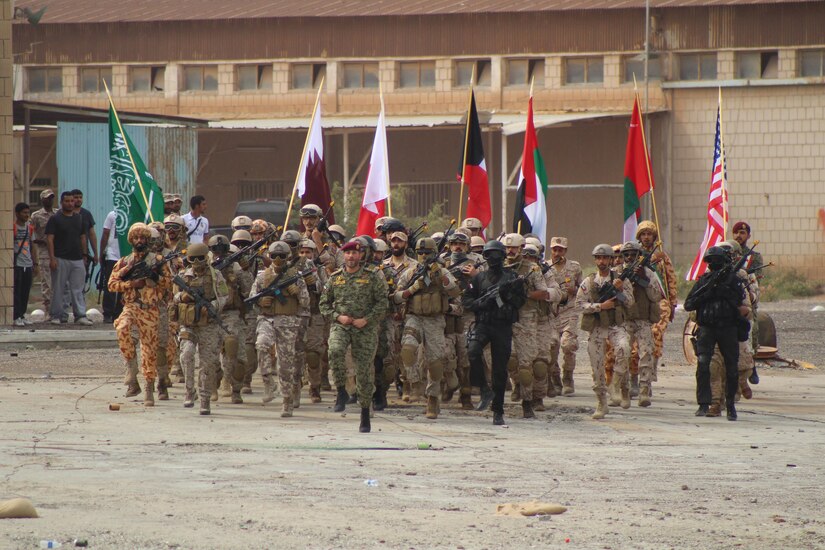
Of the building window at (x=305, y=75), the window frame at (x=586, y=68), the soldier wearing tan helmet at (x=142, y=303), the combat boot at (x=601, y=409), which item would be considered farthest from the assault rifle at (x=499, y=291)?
the building window at (x=305, y=75)

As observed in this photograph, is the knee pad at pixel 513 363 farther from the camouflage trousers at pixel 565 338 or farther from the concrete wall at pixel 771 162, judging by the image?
the concrete wall at pixel 771 162

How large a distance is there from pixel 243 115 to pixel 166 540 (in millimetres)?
29222

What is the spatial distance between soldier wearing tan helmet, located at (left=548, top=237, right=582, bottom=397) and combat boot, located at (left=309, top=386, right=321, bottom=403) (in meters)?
2.47

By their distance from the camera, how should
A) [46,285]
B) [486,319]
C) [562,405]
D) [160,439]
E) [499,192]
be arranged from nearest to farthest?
[160,439] < [486,319] < [562,405] < [46,285] < [499,192]

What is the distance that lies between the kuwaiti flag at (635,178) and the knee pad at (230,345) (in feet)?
19.2

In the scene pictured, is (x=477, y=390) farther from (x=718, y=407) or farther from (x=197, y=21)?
(x=197, y=21)

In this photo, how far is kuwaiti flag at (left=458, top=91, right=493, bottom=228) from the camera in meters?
16.6

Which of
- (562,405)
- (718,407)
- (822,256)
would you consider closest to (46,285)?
(562,405)

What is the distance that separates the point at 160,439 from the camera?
10.6 metres

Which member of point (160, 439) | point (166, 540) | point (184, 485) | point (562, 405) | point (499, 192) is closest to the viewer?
point (166, 540)

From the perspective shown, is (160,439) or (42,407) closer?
(160,439)

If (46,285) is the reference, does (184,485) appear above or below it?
below

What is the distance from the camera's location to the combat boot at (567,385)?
1444cm

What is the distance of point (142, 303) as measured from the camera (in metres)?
12.7
